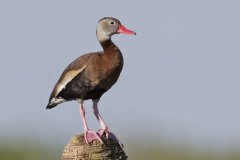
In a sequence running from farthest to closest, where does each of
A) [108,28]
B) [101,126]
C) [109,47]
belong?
[108,28] → [109,47] → [101,126]

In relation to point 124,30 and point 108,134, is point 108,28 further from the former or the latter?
point 108,134

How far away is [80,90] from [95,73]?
616mm

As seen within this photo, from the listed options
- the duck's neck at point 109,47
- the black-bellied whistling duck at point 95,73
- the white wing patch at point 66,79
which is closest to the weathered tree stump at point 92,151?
the black-bellied whistling duck at point 95,73

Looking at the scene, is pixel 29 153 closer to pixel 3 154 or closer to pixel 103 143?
pixel 3 154

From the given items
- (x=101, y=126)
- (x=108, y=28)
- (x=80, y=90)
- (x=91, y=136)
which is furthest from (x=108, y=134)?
(x=108, y=28)

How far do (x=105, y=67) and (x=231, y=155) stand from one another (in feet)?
97.3

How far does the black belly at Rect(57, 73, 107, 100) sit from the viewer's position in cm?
1916

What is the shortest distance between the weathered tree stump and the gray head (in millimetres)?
3650

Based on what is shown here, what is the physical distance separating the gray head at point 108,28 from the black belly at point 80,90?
0.95m

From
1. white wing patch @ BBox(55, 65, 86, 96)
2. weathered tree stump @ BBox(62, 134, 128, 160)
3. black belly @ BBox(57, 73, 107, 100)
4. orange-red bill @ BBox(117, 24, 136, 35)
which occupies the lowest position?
weathered tree stump @ BBox(62, 134, 128, 160)

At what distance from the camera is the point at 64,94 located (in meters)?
19.8

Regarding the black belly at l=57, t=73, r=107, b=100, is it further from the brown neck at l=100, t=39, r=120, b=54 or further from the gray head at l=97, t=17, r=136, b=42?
the gray head at l=97, t=17, r=136, b=42

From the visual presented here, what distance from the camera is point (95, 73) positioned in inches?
746

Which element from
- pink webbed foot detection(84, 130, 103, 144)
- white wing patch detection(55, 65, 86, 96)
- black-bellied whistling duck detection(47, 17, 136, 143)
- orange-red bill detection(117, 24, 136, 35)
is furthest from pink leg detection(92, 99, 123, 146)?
orange-red bill detection(117, 24, 136, 35)
